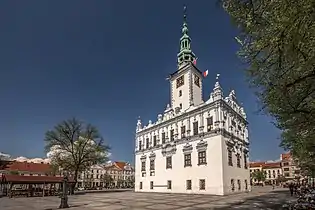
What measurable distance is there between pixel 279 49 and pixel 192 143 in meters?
32.8

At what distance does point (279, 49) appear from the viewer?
6488 mm

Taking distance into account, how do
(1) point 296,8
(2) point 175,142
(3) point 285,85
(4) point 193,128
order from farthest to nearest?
(2) point 175,142 → (4) point 193,128 → (3) point 285,85 → (1) point 296,8

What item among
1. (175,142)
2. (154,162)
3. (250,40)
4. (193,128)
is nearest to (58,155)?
(154,162)

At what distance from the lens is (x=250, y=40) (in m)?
8.12

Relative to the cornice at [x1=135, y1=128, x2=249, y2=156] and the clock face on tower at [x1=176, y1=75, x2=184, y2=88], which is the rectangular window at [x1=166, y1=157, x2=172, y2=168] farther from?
the clock face on tower at [x1=176, y1=75, x2=184, y2=88]

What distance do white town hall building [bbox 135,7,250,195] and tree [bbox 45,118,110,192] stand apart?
26.6ft

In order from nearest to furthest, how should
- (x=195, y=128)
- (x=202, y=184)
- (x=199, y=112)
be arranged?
(x=202, y=184) < (x=199, y=112) < (x=195, y=128)

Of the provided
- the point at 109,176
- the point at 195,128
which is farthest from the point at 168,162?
the point at 109,176

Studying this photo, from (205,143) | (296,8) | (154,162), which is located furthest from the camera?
(154,162)

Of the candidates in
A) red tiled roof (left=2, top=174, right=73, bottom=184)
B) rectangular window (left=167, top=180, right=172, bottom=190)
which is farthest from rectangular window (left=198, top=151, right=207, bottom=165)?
red tiled roof (left=2, top=174, right=73, bottom=184)

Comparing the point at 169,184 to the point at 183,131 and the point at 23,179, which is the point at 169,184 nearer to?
the point at 183,131

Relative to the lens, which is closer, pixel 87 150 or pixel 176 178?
pixel 176 178

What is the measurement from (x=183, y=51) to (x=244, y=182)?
25276 mm

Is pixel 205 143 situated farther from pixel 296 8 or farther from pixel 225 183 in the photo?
pixel 296 8
